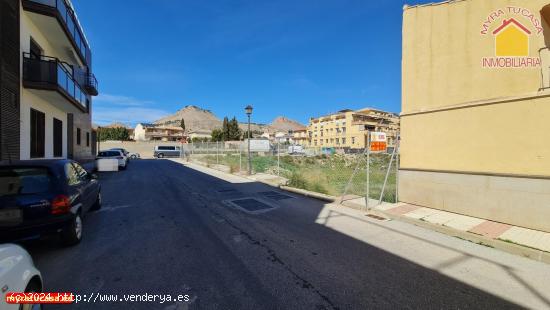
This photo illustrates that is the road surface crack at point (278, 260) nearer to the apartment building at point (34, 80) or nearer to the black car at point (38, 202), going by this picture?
the black car at point (38, 202)

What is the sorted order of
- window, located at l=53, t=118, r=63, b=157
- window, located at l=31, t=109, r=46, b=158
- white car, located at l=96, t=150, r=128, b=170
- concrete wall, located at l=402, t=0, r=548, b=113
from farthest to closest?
white car, located at l=96, t=150, r=128, b=170
window, located at l=53, t=118, r=63, b=157
window, located at l=31, t=109, r=46, b=158
concrete wall, located at l=402, t=0, r=548, b=113

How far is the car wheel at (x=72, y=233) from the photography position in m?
4.28

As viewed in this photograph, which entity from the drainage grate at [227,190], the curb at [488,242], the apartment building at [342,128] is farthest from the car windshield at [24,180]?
the apartment building at [342,128]

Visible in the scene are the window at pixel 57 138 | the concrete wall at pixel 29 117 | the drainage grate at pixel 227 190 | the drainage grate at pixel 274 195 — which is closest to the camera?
the drainage grate at pixel 274 195

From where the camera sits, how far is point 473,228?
5590mm

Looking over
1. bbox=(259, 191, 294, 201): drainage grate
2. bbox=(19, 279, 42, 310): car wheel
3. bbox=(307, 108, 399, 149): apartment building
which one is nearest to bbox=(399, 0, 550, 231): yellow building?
bbox=(259, 191, 294, 201): drainage grate

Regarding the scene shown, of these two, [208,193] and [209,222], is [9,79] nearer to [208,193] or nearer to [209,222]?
[208,193]

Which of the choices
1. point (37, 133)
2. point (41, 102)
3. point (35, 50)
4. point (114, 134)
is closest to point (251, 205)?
point (37, 133)

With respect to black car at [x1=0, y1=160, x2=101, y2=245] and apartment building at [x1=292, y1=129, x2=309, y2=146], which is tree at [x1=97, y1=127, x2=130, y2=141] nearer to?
apartment building at [x1=292, y1=129, x2=309, y2=146]

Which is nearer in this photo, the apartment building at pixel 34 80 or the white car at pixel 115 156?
the apartment building at pixel 34 80

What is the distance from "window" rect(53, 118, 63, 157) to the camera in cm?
1535

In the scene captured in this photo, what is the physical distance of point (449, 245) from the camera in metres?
4.87

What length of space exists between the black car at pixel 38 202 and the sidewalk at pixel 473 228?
22.3 ft

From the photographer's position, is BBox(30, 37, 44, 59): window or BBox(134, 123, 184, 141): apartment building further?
BBox(134, 123, 184, 141): apartment building
